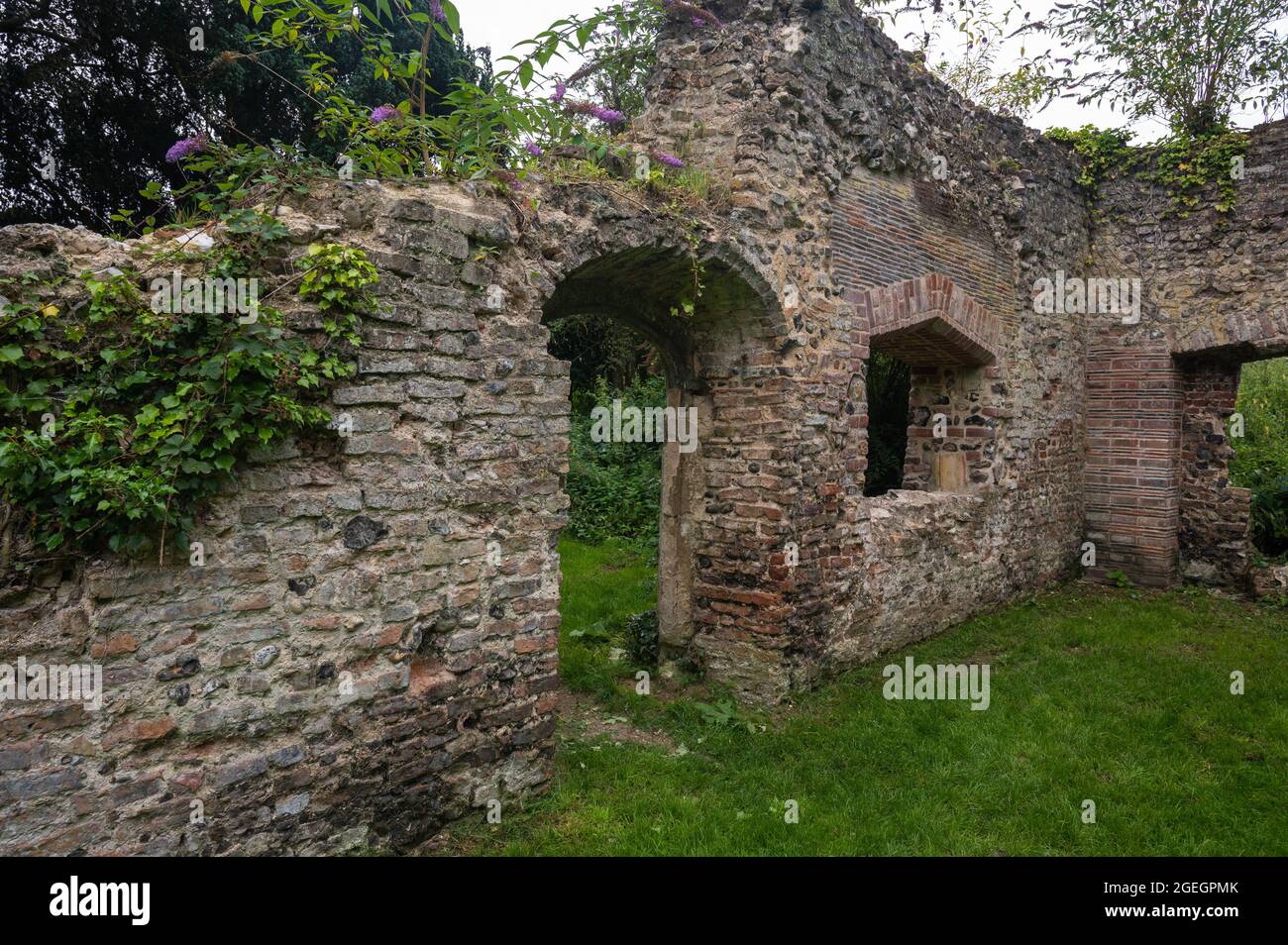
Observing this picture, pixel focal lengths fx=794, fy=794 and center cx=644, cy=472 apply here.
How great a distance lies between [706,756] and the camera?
4664 millimetres

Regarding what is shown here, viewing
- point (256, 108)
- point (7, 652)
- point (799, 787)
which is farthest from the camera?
point (256, 108)

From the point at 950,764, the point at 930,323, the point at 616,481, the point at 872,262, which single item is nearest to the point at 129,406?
the point at 950,764

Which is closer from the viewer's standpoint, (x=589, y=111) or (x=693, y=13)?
(x=589, y=111)

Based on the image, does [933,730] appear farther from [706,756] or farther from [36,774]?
[36,774]

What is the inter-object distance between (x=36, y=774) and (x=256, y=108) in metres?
10.8

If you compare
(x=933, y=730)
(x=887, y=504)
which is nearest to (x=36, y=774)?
(x=933, y=730)

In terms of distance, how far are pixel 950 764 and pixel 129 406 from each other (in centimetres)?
442

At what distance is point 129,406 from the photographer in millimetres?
2807

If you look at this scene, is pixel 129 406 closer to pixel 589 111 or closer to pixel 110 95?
pixel 589 111

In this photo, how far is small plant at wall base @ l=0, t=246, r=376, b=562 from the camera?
257 cm

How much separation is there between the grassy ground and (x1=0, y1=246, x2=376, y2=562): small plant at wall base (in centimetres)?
198

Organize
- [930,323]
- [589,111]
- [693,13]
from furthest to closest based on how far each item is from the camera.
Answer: [930,323] < [693,13] < [589,111]

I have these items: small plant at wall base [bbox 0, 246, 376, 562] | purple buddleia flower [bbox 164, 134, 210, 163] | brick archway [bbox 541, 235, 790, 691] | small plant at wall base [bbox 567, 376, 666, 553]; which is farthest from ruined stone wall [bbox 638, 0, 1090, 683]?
small plant at wall base [bbox 567, 376, 666, 553]

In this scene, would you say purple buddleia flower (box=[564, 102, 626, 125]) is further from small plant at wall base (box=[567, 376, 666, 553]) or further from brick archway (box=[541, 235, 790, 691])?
small plant at wall base (box=[567, 376, 666, 553])
